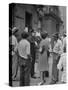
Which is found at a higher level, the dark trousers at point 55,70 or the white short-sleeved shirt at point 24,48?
the white short-sleeved shirt at point 24,48

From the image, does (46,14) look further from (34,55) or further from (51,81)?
(51,81)

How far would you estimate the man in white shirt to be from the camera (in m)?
8.48

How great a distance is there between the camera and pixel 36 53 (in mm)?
8602

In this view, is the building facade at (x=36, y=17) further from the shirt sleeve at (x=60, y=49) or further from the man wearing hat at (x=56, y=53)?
the shirt sleeve at (x=60, y=49)

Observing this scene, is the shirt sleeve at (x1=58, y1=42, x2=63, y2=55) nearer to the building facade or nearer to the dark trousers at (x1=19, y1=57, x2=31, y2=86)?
the building facade

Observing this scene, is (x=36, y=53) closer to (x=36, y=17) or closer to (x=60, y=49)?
(x=60, y=49)

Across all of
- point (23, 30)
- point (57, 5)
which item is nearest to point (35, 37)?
point (23, 30)

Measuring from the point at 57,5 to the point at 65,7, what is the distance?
0.22 m

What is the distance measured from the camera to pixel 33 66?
28.1 feet

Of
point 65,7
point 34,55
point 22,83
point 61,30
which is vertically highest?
point 65,7

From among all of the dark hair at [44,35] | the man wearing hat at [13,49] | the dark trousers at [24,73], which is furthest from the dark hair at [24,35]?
the dark trousers at [24,73]

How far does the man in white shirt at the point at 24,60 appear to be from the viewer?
8.48 metres

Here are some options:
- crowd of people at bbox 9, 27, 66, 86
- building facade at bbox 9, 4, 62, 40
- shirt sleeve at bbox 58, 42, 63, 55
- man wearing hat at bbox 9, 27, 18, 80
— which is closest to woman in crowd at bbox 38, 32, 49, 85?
crowd of people at bbox 9, 27, 66, 86

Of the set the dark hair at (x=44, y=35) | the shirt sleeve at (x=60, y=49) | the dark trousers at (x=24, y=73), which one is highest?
the dark hair at (x=44, y=35)
